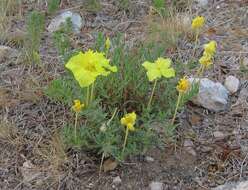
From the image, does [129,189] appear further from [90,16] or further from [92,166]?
[90,16]

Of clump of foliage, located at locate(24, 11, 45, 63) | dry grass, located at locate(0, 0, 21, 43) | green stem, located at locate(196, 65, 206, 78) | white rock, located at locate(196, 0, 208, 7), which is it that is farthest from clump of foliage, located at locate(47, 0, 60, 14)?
green stem, located at locate(196, 65, 206, 78)

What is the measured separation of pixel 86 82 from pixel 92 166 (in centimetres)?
47

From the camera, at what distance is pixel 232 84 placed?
2691 mm

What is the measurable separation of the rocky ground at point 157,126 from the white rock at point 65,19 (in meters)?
0.03

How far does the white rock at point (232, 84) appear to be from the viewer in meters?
2.68

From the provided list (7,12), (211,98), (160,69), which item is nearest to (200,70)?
(211,98)

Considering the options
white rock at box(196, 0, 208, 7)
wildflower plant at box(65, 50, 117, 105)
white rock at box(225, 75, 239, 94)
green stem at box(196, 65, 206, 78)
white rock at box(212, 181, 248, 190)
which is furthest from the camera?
white rock at box(196, 0, 208, 7)

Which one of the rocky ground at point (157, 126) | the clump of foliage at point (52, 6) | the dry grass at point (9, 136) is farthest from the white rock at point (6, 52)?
the dry grass at point (9, 136)

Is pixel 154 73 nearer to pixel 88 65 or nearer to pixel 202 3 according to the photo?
pixel 88 65

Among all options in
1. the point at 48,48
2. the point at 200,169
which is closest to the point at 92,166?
the point at 200,169

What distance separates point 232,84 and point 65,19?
1066 millimetres

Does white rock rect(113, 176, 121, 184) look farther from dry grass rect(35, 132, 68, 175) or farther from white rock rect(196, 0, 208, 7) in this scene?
white rock rect(196, 0, 208, 7)

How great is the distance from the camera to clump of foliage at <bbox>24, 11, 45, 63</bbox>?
8.82ft

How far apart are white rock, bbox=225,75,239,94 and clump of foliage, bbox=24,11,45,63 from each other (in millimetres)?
962
